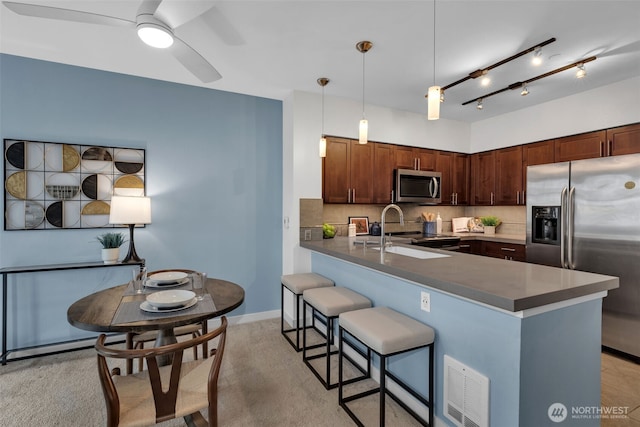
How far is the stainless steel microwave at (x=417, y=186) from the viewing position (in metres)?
4.08

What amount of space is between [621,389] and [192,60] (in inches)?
152

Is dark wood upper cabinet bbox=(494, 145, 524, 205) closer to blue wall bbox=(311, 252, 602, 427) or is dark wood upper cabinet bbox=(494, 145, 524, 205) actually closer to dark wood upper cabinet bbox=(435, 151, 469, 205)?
dark wood upper cabinet bbox=(435, 151, 469, 205)

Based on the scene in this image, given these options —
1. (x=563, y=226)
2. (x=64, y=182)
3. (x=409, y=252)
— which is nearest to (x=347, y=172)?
(x=409, y=252)

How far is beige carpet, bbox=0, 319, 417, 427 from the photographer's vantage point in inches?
76.5

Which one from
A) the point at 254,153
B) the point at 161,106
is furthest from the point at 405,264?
the point at 161,106

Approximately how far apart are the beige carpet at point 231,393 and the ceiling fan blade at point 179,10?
2.46 m

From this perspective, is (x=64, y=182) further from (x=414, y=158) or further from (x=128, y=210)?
(x=414, y=158)

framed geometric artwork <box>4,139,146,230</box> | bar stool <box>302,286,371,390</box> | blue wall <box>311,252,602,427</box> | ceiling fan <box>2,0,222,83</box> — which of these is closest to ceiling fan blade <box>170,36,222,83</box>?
ceiling fan <box>2,0,222,83</box>

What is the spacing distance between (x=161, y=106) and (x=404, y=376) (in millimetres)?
3409

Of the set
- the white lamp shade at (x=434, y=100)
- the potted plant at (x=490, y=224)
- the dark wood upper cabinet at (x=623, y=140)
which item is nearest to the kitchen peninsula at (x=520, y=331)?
the white lamp shade at (x=434, y=100)

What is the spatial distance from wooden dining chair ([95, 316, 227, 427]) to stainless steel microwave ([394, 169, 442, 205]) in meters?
3.13

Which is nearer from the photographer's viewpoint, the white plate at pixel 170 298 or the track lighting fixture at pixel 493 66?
the white plate at pixel 170 298

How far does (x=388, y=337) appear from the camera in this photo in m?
1.66

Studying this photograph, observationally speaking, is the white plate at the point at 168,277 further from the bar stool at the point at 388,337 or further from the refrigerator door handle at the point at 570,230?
the refrigerator door handle at the point at 570,230
